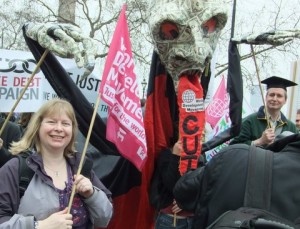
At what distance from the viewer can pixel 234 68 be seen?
4.09 meters

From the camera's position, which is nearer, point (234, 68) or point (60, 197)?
point (60, 197)

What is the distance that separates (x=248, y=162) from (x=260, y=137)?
3.01 metres

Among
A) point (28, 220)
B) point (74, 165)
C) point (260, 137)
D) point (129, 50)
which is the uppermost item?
point (129, 50)

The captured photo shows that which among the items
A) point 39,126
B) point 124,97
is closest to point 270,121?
point 124,97

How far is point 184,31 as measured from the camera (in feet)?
11.8

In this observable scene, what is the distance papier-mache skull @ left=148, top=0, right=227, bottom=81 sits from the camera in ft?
11.8

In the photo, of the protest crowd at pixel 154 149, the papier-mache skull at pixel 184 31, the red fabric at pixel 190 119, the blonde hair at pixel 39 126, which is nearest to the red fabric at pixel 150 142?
the protest crowd at pixel 154 149

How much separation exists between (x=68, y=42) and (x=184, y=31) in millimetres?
878

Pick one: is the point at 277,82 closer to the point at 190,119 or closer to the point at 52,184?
the point at 190,119

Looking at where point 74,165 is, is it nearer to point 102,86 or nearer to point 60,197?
point 60,197

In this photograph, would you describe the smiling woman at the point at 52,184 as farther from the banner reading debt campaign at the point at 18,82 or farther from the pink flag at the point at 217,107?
the pink flag at the point at 217,107

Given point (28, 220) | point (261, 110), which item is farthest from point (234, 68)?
Answer: point (28, 220)

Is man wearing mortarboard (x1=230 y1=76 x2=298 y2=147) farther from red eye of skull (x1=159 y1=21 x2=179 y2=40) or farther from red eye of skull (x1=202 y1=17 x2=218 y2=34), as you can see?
red eye of skull (x1=159 y1=21 x2=179 y2=40)

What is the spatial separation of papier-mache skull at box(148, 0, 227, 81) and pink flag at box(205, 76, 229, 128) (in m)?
1.88
